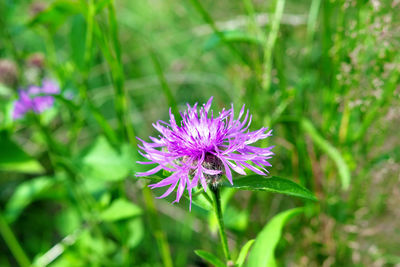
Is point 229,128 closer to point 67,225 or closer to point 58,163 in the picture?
point 58,163

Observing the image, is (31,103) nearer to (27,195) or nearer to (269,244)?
(27,195)

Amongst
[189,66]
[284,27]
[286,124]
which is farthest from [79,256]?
[284,27]

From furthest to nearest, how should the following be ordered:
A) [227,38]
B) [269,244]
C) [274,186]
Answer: [227,38]
[269,244]
[274,186]

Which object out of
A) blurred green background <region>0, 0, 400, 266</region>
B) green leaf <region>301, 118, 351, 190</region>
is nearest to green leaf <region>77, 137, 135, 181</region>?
blurred green background <region>0, 0, 400, 266</region>

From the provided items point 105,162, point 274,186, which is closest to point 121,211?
point 105,162

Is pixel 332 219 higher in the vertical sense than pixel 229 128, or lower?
lower

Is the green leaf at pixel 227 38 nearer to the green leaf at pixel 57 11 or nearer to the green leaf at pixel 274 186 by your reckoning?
the green leaf at pixel 57 11

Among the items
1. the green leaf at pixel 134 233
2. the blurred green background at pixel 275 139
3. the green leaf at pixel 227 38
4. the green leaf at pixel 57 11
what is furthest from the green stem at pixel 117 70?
the green leaf at pixel 134 233
